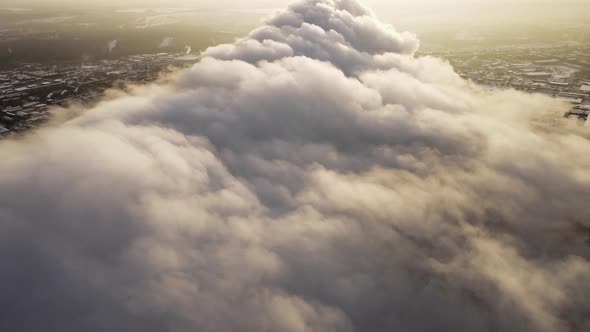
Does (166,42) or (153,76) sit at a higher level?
(166,42)

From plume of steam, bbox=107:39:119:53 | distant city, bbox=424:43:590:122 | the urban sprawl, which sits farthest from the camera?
plume of steam, bbox=107:39:119:53

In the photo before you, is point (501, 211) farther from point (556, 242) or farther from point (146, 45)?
point (146, 45)

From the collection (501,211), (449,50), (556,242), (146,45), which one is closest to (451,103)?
(501,211)

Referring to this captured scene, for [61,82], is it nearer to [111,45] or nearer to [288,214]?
[111,45]

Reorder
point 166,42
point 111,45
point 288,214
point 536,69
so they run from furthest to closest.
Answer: point 166,42 < point 111,45 < point 536,69 < point 288,214

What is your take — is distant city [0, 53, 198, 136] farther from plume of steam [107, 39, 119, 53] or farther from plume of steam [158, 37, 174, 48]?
plume of steam [158, 37, 174, 48]

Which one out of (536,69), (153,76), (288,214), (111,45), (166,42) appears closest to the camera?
(288,214)

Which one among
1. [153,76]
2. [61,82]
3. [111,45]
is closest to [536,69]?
[153,76]

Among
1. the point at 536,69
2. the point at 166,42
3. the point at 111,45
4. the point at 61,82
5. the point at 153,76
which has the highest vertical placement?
the point at 166,42

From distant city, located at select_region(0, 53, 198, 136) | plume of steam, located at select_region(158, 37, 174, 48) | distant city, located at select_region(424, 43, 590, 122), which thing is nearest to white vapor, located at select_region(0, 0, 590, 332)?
distant city, located at select_region(0, 53, 198, 136)

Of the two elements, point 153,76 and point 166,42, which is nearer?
point 153,76
